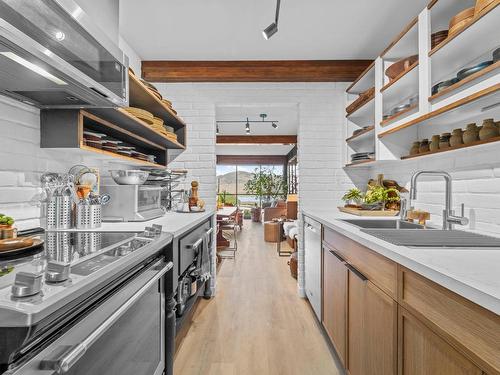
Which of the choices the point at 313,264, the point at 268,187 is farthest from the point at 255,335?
the point at 268,187

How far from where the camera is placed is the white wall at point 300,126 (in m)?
3.27

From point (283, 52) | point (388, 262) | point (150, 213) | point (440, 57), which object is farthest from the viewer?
point (283, 52)

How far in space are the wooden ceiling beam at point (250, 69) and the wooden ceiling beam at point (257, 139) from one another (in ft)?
15.6

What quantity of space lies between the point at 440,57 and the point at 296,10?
3.74 feet

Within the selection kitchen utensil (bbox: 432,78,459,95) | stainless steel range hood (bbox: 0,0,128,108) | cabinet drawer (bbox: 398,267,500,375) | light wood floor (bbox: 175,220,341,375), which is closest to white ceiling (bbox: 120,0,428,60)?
kitchen utensil (bbox: 432,78,459,95)

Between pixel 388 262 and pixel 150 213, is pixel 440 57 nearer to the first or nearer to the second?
pixel 388 262

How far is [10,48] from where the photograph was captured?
89cm

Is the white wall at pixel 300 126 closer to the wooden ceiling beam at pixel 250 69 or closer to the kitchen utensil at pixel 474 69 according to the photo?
the wooden ceiling beam at pixel 250 69

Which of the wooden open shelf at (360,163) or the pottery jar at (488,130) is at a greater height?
the pottery jar at (488,130)

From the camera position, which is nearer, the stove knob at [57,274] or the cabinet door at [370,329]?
the stove knob at [57,274]

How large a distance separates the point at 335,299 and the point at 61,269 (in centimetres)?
165

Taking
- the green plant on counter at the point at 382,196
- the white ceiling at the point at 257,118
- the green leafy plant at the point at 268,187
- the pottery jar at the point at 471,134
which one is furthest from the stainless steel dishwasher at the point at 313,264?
the green leafy plant at the point at 268,187

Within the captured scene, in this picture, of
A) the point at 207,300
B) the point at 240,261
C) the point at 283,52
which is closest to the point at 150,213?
the point at 207,300

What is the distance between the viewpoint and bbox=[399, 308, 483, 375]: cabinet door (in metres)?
0.76
